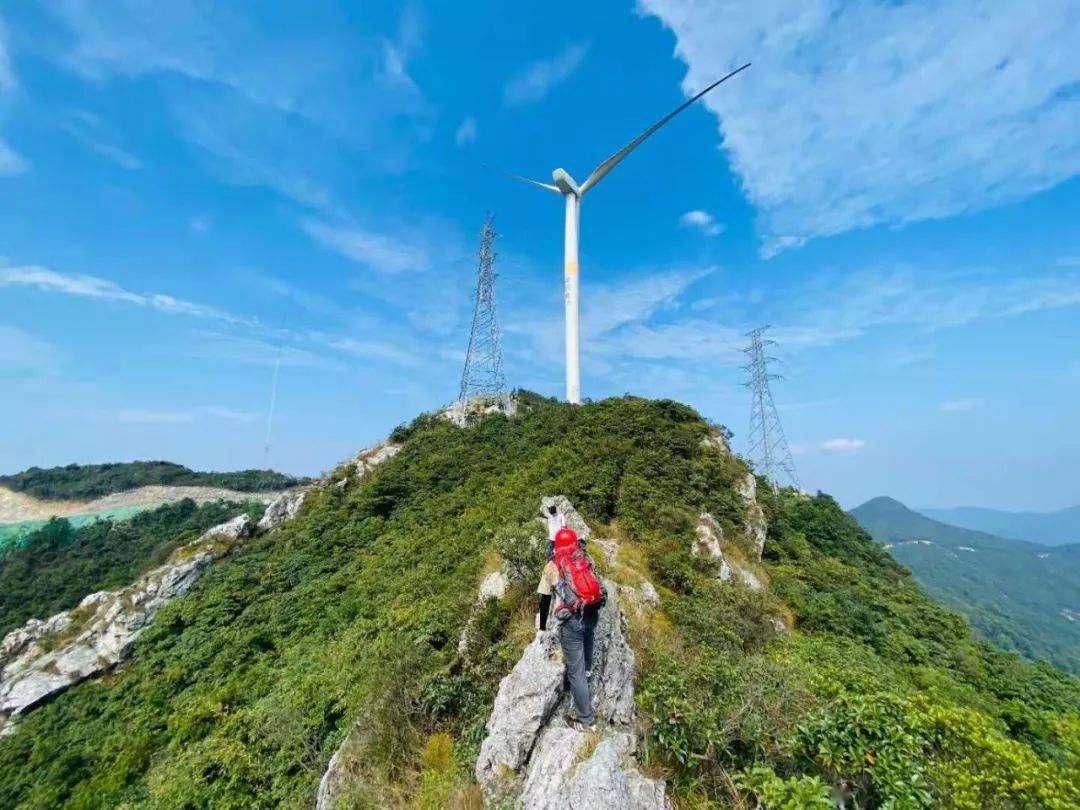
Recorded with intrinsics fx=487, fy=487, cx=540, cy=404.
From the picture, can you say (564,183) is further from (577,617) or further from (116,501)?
(116,501)

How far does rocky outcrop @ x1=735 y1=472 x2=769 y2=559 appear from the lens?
2228 cm

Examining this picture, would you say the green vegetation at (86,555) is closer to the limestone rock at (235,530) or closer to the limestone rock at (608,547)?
the limestone rock at (235,530)

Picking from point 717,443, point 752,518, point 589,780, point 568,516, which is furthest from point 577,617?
point 717,443

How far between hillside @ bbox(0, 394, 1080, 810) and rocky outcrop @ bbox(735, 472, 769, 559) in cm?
25

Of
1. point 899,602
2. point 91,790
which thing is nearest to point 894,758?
point 91,790

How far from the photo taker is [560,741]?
711cm

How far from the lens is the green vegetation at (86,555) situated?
40.0 m

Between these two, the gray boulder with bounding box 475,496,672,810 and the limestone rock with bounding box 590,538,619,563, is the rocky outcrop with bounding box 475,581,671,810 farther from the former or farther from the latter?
the limestone rock with bounding box 590,538,619,563

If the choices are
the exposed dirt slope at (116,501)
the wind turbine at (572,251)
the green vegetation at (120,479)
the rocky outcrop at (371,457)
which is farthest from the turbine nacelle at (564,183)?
the green vegetation at (120,479)

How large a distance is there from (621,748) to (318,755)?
913 centimetres

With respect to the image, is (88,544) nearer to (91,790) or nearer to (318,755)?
(91,790)

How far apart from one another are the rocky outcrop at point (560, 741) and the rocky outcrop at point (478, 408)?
3028 centimetres

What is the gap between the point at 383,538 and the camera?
25.5 meters

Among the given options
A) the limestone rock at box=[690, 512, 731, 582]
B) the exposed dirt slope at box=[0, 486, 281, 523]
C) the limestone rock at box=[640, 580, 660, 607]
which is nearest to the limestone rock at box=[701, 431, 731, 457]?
the limestone rock at box=[690, 512, 731, 582]
